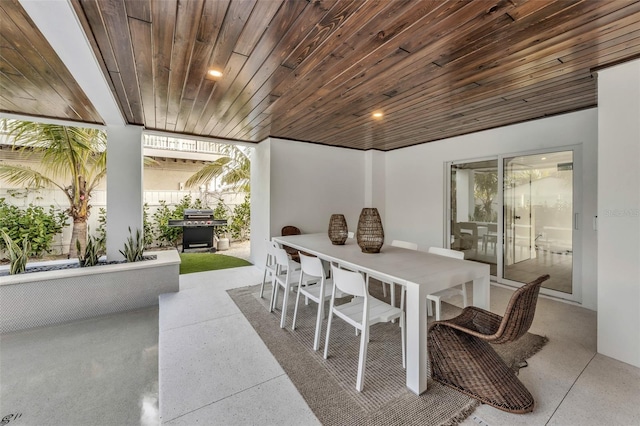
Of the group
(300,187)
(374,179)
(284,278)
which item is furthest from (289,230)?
(374,179)

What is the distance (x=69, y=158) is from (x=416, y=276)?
5.53 m

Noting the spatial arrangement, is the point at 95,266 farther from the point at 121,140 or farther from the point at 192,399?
the point at 192,399

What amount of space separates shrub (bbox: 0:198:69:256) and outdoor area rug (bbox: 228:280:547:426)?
4716mm

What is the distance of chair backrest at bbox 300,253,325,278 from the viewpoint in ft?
7.72

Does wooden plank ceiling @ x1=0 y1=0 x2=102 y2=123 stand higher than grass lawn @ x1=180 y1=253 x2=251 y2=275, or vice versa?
wooden plank ceiling @ x1=0 y1=0 x2=102 y2=123

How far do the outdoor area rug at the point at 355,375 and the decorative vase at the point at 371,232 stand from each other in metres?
0.88

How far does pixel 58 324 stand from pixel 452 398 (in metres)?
4.00

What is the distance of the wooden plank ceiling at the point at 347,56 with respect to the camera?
5.12 ft

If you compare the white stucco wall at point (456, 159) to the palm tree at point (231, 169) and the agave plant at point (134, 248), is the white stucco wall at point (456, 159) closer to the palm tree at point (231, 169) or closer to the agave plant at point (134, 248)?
the palm tree at point (231, 169)

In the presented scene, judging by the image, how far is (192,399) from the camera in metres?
1.72

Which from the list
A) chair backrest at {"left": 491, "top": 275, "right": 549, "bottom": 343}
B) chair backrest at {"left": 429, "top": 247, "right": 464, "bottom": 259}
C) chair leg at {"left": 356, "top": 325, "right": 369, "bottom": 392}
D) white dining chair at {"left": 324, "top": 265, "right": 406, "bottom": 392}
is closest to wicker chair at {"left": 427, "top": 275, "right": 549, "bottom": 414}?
chair backrest at {"left": 491, "top": 275, "right": 549, "bottom": 343}

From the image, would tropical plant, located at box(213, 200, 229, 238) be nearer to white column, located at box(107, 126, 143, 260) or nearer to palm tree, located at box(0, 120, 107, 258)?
palm tree, located at box(0, 120, 107, 258)

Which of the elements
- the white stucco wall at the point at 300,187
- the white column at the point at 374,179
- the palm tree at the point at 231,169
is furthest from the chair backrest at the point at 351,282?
the palm tree at the point at 231,169

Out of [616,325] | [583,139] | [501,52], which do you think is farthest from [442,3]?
[583,139]
